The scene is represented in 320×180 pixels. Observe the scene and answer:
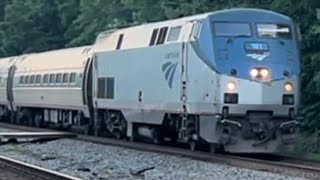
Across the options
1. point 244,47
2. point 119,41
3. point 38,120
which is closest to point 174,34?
point 244,47

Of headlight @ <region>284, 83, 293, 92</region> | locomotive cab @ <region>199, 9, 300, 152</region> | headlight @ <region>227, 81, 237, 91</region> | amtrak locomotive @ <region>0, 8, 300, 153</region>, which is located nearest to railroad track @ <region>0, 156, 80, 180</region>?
amtrak locomotive @ <region>0, 8, 300, 153</region>

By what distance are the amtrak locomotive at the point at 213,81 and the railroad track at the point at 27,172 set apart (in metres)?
4.15

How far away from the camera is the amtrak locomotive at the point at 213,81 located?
17922mm

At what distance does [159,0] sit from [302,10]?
1022cm

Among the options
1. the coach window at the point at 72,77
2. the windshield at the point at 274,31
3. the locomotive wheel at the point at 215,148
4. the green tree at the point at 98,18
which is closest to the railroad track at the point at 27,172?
the locomotive wheel at the point at 215,148

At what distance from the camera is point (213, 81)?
58.6 ft

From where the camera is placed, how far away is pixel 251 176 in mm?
14711

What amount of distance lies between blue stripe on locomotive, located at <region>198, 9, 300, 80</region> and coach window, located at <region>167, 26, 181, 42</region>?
1279 millimetres

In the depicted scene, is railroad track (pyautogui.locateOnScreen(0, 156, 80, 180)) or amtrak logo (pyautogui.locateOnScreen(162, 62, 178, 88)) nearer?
railroad track (pyautogui.locateOnScreen(0, 156, 80, 180))

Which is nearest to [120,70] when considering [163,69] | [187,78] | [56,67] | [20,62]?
[163,69]

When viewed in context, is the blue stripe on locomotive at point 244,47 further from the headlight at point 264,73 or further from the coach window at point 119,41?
the coach window at point 119,41

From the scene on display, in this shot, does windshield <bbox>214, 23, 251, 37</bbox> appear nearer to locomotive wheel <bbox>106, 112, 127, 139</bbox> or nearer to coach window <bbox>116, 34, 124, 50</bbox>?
coach window <bbox>116, 34, 124, 50</bbox>

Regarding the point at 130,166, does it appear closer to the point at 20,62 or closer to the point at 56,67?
the point at 56,67

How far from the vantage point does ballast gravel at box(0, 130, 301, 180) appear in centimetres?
1481
